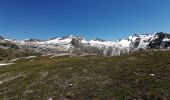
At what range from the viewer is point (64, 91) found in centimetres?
3347

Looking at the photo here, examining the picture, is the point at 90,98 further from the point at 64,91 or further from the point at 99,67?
the point at 99,67

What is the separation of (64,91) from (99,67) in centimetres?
1405

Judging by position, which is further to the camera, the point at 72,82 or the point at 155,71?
the point at 155,71

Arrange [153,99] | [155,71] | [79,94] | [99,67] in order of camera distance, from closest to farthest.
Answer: [153,99] → [79,94] → [155,71] → [99,67]

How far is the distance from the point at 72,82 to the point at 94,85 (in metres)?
3.99

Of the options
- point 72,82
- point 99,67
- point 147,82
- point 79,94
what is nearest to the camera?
point 79,94

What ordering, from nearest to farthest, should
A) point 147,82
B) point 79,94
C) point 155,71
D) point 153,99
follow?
A: point 153,99
point 79,94
point 147,82
point 155,71

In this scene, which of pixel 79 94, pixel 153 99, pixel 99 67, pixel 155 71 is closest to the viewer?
pixel 153 99

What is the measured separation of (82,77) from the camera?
39344mm

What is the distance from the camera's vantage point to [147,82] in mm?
34500

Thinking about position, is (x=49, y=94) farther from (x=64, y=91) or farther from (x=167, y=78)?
(x=167, y=78)

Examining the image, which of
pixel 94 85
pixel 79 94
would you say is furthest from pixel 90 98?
pixel 94 85

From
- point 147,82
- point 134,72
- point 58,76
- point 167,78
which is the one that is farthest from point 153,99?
point 58,76

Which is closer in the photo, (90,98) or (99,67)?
(90,98)
